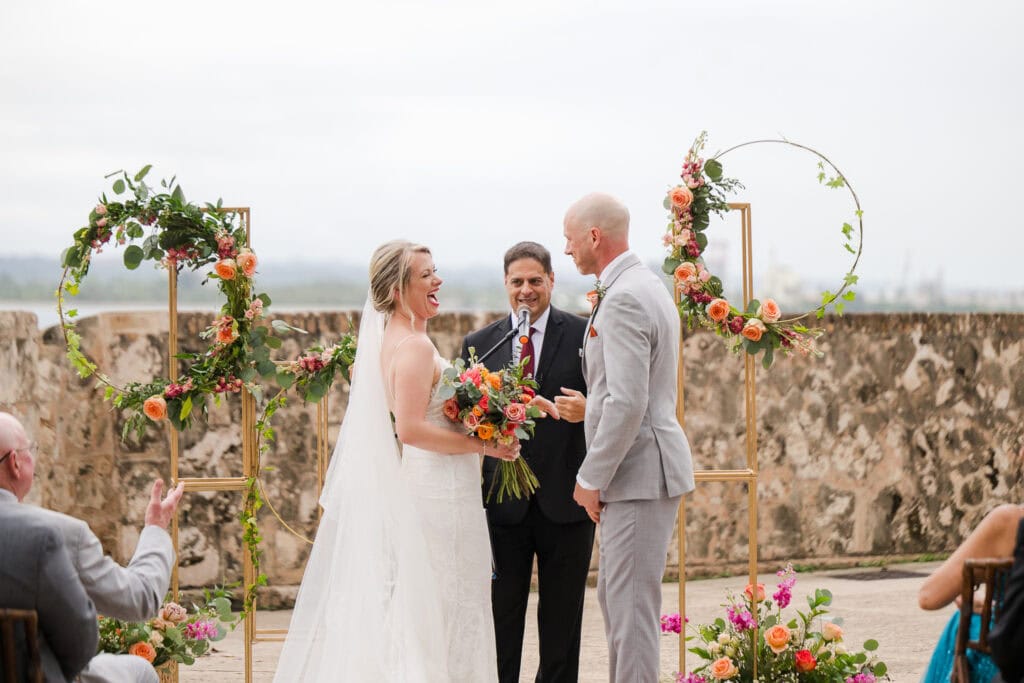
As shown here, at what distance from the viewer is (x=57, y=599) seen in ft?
8.79

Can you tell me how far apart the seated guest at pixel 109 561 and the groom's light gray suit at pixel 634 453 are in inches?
56.4

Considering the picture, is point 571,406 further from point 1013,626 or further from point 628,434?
point 1013,626

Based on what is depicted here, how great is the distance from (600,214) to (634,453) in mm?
841

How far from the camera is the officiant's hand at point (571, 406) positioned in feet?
13.7

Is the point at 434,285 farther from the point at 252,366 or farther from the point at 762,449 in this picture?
the point at 762,449

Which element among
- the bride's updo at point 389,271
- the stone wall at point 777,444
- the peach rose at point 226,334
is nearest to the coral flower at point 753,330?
the bride's updo at point 389,271

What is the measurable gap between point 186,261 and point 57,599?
204 cm

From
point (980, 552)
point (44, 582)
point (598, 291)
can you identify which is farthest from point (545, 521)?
point (44, 582)

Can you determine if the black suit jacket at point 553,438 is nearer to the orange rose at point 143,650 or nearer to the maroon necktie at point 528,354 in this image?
the maroon necktie at point 528,354

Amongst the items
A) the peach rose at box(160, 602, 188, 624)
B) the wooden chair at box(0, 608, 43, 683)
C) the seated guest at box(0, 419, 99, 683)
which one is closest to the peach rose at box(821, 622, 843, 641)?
the peach rose at box(160, 602, 188, 624)

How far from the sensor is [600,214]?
156 inches

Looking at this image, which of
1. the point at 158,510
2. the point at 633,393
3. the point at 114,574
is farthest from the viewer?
the point at 633,393

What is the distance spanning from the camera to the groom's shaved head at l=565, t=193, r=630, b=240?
156 inches

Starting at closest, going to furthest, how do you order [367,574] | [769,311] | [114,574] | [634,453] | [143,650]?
1. [114,574]
2. [634,453]
3. [367,574]
4. [143,650]
5. [769,311]
